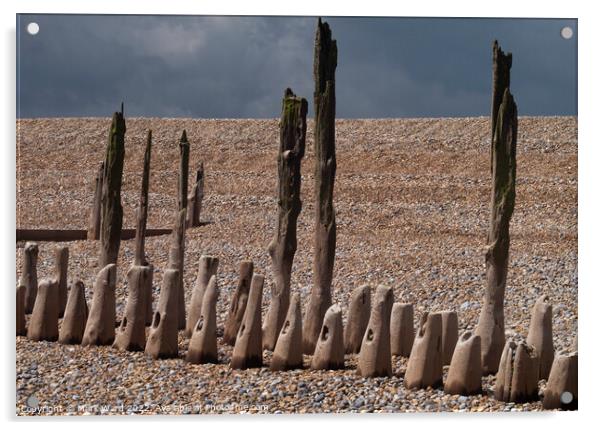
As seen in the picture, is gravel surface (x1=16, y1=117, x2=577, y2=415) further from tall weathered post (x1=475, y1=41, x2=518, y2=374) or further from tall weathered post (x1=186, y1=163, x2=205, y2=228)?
tall weathered post (x1=475, y1=41, x2=518, y2=374)

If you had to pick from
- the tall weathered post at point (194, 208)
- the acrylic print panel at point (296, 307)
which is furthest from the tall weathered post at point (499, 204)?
the tall weathered post at point (194, 208)

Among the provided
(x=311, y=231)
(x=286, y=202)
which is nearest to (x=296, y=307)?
(x=286, y=202)

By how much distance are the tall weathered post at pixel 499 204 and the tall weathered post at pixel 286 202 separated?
216 cm

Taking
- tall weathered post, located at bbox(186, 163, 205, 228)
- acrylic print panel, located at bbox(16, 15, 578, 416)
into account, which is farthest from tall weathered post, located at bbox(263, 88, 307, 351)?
tall weathered post, located at bbox(186, 163, 205, 228)

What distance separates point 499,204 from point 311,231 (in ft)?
34.9

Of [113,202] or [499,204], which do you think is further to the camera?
[113,202]

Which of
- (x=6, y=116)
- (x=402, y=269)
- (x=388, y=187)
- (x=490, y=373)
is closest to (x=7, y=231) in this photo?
(x=6, y=116)

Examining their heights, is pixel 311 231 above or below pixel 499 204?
below

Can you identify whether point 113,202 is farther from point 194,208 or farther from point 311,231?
point 194,208

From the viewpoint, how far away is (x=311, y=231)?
21.5m

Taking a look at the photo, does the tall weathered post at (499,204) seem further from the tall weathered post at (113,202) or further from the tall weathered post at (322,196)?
the tall weathered post at (113,202)

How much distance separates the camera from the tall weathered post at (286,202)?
11969 mm

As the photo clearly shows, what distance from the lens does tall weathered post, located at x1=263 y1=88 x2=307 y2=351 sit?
1197cm
